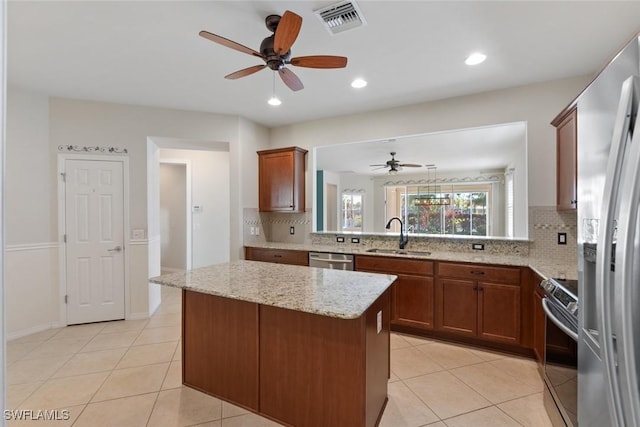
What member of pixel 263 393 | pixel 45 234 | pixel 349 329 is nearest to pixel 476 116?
pixel 349 329

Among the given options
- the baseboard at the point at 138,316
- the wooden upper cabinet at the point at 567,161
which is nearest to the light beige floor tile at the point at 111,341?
the baseboard at the point at 138,316

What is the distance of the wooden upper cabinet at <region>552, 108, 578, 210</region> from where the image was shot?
2370 millimetres

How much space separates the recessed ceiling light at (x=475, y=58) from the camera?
253 centimetres

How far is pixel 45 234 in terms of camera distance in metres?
3.43

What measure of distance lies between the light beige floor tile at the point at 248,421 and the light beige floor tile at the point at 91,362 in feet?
4.57

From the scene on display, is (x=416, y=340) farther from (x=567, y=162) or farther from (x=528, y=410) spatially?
(x=567, y=162)

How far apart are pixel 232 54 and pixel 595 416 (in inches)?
122

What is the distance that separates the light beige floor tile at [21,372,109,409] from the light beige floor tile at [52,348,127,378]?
3.4 inches

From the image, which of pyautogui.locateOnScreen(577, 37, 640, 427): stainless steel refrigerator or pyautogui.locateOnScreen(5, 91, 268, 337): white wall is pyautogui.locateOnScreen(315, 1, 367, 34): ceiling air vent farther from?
pyautogui.locateOnScreen(5, 91, 268, 337): white wall

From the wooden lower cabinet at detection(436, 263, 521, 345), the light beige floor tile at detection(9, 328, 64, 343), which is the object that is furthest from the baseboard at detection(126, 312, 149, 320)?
the wooden lower cabinet at detection(436, 263, 521, 345)

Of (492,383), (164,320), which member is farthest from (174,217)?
(492,383)

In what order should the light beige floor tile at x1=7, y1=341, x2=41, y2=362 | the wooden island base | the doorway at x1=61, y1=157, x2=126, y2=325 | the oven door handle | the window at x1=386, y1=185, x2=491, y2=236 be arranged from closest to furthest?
the oven door handle → the wooden island base → the light beige floor tile at x1=7, y1=341, x2=41, y2=362 → the doorway at x1=61, y1=157, x2=126, y2=325 → the window at x1=386, y1=185, x2=491, y2=236

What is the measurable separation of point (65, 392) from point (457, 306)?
11.3 feet

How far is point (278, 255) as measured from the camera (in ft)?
13.4
